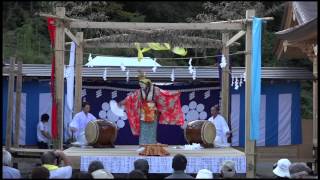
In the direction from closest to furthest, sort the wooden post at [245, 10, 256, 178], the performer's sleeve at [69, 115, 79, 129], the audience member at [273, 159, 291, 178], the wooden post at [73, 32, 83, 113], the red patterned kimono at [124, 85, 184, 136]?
the audience member at [273, 159, 291, 178], the wooden post at [245, 10, 256, 178], the red patterned kimono at [124, 85, 184, 136], the performer's sleeve at [69, 115, 79, 129], the wooden post at [73, 32, 83, 113]

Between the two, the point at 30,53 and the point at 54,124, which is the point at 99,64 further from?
the point at 30,53

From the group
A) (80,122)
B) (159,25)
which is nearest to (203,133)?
(80,122)

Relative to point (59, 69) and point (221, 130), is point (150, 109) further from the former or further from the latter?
point (59, 69)

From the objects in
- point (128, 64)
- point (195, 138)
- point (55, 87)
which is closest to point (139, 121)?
point (195, 138)

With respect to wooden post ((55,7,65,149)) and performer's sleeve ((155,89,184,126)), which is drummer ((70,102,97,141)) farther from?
wooden post ((55,7,65,149))

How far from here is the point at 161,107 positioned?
10.4 meters

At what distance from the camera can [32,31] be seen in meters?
20.1

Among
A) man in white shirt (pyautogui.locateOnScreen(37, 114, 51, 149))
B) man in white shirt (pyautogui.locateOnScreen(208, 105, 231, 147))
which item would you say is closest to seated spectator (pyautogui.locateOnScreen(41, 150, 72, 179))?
man in white shirt (pyautogui.locateOnScreen(208, 105, 231, 147))

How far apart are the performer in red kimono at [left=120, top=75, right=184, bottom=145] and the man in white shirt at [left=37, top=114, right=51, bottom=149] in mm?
2722

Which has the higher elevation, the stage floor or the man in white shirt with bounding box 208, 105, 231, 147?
the man in white shirt with bounding box 208, 105, 231, 147

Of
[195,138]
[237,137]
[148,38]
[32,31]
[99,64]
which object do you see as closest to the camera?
[148,38]

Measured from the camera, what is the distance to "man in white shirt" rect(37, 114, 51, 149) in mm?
12375

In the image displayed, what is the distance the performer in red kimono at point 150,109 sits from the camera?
1019 cm

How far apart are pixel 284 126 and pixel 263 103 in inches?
28.4
